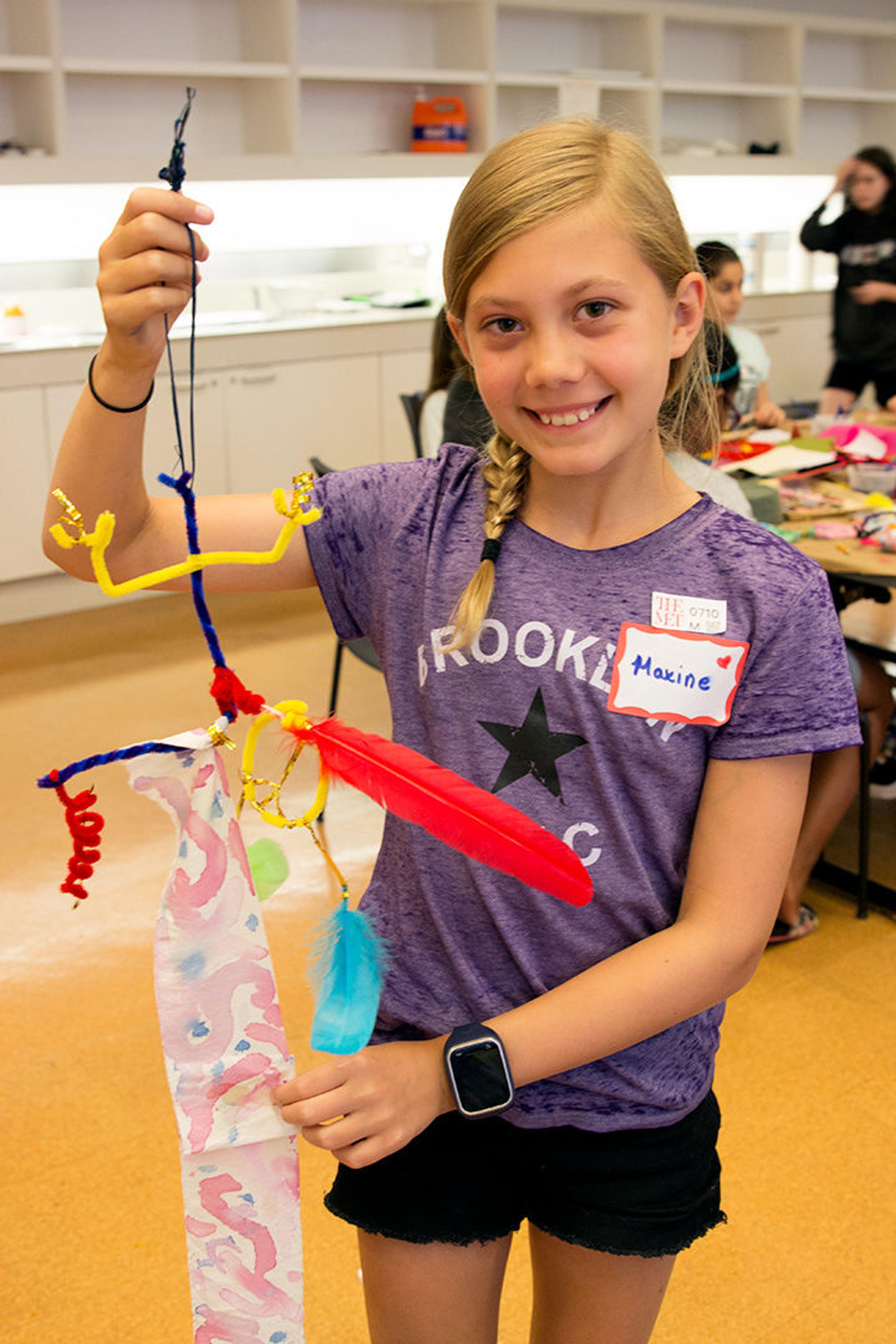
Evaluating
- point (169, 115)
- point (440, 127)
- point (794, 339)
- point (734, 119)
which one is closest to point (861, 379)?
point (794, 339)

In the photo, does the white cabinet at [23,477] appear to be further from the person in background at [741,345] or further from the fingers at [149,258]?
the fingers at [149,258]

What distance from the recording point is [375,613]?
1.09 m

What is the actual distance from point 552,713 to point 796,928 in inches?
75.9

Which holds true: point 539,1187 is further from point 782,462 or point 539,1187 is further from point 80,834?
point 782,462

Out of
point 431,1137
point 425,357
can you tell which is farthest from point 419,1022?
point 425,357

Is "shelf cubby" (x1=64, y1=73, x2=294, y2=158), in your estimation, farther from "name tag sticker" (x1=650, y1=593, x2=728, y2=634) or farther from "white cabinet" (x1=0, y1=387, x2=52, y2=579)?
"name tag sticker" (x1=650, y1=593, x2=728, y2=634)

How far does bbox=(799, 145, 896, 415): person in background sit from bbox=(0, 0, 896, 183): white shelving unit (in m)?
0.84

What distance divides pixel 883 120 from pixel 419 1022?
804cm

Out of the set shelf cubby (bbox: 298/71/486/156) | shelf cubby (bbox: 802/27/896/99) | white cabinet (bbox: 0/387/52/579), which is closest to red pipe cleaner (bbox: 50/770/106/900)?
white cabinet (bbox: 0/387/52/579)

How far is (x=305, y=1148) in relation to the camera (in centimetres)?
212

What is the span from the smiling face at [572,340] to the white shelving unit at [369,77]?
4098mm

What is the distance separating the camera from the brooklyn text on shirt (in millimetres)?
950

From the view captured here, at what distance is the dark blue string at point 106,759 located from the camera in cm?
77

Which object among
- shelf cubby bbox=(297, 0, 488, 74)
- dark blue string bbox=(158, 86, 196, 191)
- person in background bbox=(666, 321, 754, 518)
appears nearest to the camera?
dark blue string bbox=(158, 86, 196, 191)
